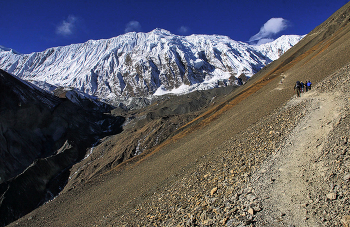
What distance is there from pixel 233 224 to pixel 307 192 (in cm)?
193

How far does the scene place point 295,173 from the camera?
570cm

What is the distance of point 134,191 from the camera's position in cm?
1424

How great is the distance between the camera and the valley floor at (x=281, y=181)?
446 centimetres

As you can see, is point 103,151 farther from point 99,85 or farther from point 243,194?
point 99,85

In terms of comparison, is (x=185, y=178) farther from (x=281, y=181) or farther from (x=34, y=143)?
(x=34, y=143)

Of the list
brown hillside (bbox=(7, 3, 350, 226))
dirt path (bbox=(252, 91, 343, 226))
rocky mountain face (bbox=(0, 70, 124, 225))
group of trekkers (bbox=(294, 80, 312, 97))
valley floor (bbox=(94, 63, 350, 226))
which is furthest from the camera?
rocky mountain face (bbox=(0, 70, 124, 225))

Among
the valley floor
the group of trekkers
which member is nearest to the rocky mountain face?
the valley floor

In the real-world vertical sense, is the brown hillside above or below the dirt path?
above

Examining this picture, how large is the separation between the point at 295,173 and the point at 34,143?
2287 inches

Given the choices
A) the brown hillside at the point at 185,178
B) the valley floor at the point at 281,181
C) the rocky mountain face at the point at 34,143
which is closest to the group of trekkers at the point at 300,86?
the brown hillside at the point at 185,178

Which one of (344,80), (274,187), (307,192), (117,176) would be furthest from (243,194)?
(117,176)

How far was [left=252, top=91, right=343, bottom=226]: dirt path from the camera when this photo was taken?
4.56m

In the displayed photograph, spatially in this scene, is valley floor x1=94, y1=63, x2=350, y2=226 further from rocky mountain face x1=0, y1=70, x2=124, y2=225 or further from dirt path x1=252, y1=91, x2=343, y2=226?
rocky mountain face x1=0, y1=70, x2=124, y2=225

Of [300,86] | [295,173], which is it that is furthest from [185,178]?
[300,86]
